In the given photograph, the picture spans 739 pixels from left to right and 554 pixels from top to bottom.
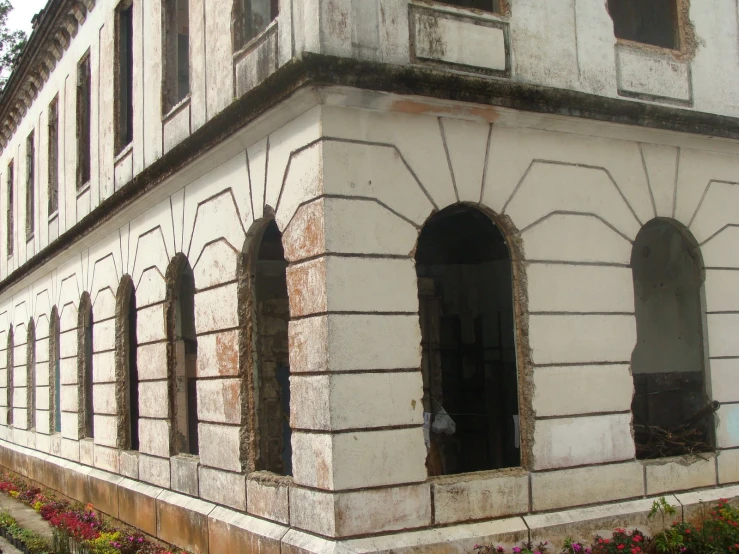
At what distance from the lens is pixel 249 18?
29.9 ft

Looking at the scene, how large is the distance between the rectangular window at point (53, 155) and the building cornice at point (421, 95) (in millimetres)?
6855

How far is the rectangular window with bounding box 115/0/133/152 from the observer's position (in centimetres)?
1259

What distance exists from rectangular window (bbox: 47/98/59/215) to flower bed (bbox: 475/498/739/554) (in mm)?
11865

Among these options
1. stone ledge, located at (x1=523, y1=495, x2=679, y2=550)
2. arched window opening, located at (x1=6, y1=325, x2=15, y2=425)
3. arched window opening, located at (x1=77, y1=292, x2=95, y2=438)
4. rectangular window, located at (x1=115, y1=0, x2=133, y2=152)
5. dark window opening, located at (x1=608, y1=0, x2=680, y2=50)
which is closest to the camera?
stone ledge, located at (x1=523, y1=495, x2=679, y2=550)

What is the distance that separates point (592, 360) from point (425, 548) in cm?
240

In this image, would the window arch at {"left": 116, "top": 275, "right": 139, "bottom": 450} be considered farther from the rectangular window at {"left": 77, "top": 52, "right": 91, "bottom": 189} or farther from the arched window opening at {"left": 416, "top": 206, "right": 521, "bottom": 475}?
the arched window opening at {"left": 416, "top": 206, "right": 521, "bottom": 475}

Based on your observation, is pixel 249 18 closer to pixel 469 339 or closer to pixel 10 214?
pixel 469 339

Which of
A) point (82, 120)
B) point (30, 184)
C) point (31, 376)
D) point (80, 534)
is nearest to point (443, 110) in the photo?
point (80, 534)

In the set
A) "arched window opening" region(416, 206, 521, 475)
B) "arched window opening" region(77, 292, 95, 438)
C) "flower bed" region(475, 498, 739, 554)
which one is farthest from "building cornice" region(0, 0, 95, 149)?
"flower bed" region(475, 498, 739, 554)

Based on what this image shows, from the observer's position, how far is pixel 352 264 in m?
7.31

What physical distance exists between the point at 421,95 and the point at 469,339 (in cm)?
519

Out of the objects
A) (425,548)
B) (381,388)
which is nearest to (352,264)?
(381,388)

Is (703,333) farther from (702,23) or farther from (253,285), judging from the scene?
(253,285)

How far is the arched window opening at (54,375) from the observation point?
16.2 meters
